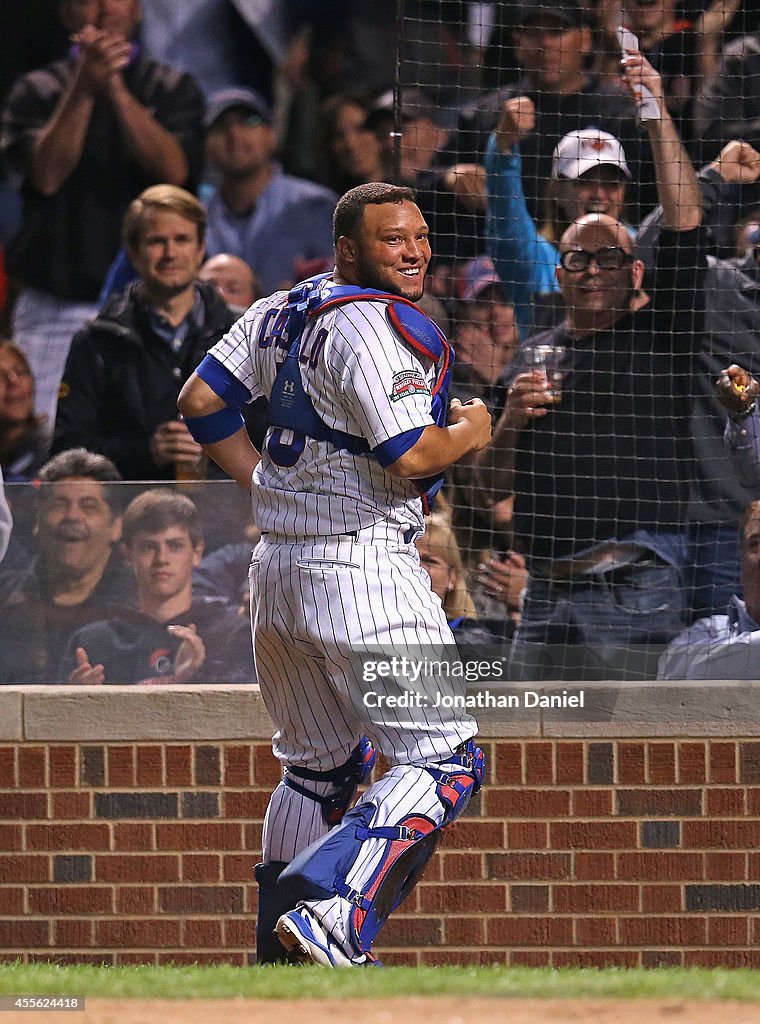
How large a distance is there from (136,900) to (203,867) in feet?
0.91

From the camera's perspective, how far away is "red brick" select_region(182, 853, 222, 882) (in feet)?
18.3

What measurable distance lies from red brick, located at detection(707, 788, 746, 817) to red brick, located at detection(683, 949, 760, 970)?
0.49m

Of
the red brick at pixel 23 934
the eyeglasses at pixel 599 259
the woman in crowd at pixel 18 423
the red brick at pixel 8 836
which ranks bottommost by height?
the red brick at pixel 23 934

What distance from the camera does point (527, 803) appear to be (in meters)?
5.55

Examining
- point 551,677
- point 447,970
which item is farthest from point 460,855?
point 447,970

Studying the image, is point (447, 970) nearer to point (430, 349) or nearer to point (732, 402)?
point (430, 349)

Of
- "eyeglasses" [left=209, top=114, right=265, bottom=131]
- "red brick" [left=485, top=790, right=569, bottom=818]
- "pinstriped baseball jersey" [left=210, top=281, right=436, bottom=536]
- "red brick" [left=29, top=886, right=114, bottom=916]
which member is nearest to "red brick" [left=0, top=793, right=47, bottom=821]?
"red brick" [left=29, top=886, right=114, bottom=916]

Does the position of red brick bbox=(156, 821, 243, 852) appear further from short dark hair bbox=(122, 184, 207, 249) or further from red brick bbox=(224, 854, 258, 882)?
short dark hair bbox=(122, 184, 207, 249)

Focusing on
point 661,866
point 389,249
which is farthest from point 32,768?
point 389,249

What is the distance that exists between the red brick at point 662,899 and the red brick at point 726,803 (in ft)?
1.02

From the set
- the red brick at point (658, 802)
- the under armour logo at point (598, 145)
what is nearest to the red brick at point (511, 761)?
the red brick at point (658, 802)

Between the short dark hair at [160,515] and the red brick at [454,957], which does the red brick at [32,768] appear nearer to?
the short dark hair at [160,515]

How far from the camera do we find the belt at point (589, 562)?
5906 millimetres

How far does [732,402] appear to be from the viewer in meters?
5.84
